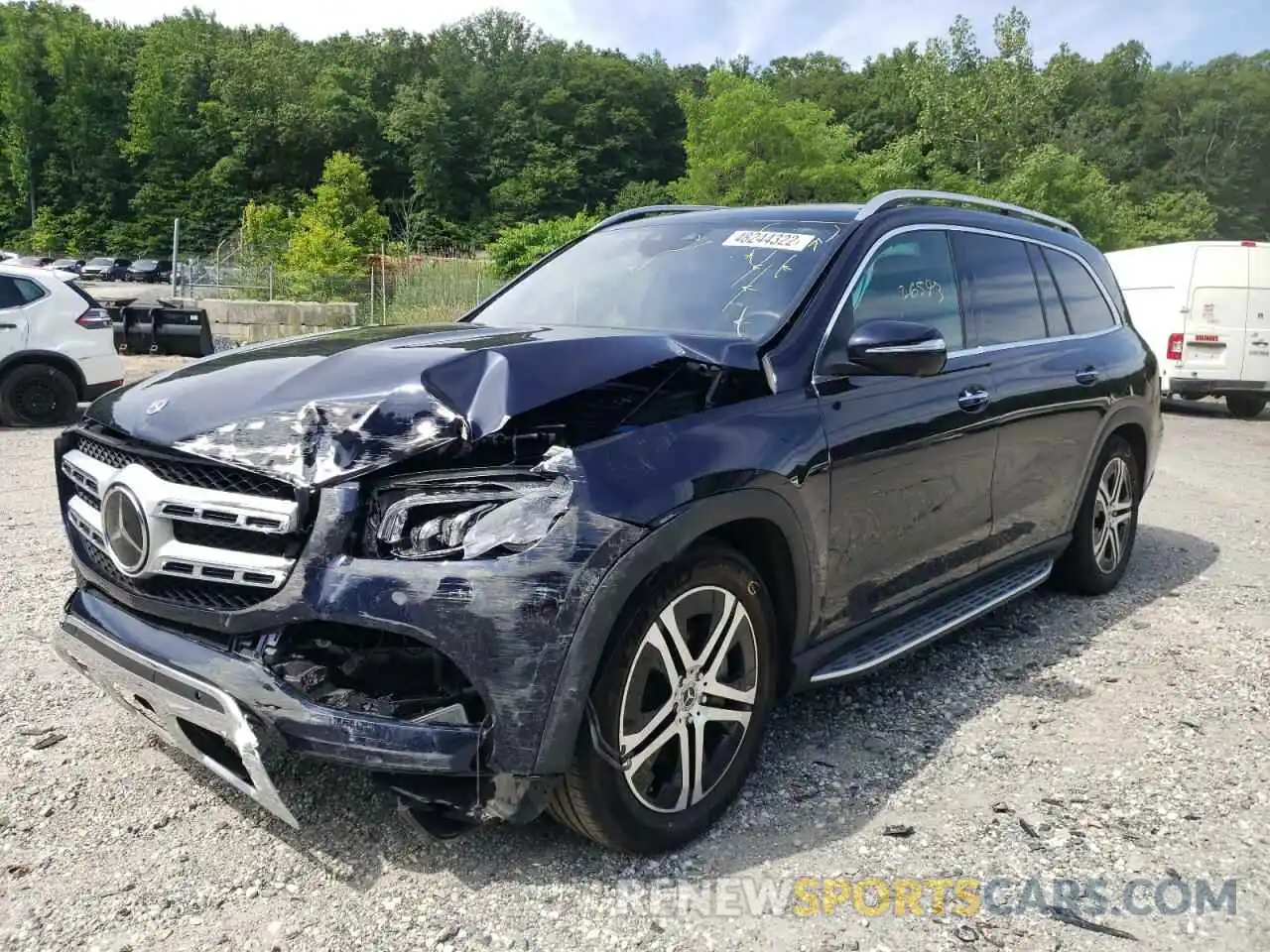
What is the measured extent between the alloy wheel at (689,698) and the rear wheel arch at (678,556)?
0.48ft

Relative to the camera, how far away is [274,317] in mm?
19312

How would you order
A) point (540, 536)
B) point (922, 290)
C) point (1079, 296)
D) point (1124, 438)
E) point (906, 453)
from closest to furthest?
point (540, 536) → point (906, 453) → point (922, 290) → point (1079, 296) → point (1124, 438)

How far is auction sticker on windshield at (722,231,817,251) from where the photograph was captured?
11.1ft

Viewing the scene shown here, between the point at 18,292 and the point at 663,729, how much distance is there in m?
10.4

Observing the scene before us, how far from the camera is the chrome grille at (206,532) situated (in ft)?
7.20

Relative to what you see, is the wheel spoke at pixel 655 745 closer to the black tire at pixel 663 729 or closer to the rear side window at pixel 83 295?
the black tire at pixel 663 729

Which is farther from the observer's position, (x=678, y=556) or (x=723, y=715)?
(x=723, y=715)

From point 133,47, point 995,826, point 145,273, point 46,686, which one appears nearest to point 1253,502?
point 995,826

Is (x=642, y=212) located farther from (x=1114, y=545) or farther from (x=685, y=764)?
(x=1114, y=545)

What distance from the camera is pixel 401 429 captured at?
2.22 metres

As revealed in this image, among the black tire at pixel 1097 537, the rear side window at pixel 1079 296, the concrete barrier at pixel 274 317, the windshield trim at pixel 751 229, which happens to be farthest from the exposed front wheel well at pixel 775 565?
the concrete barrier at pixel 274 317

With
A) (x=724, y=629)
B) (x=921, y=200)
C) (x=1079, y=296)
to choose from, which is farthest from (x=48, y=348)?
(x=724, y=629)

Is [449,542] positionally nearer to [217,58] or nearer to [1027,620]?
[1027,620]

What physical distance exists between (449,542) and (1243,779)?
262 centimetres
